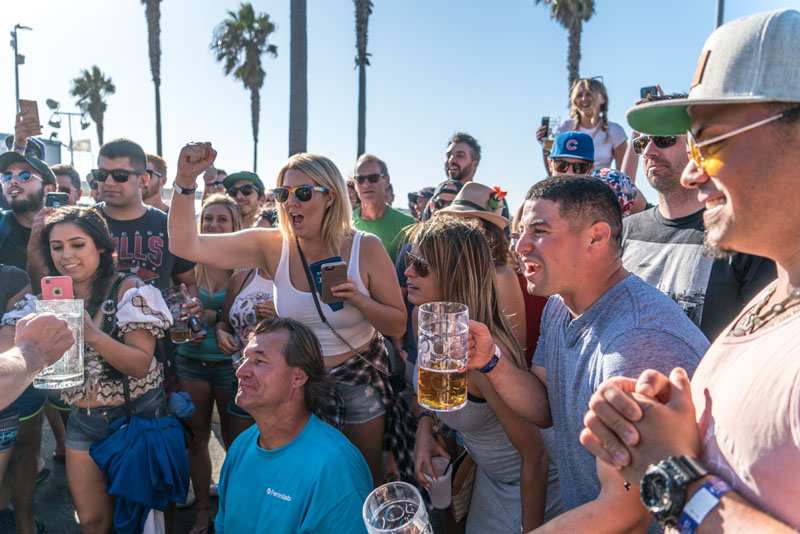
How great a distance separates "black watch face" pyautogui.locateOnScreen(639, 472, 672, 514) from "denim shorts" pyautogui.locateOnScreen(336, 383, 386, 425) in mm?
2052

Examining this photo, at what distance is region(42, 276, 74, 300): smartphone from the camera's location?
2.55 meters

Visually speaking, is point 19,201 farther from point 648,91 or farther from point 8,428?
point 648,91

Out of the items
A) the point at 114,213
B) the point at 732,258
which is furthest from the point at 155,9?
the point at 732,258

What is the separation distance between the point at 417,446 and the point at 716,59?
2.14m

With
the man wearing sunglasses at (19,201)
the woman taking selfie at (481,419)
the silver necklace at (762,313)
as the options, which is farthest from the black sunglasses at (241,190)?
the silver necklace at (762,313)

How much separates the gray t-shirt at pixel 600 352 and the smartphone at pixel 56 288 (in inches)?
88.3

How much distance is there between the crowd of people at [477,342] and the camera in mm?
1108

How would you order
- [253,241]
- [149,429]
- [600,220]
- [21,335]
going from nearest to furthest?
[600,220] < [21,335] < [149,429] < [253,241]

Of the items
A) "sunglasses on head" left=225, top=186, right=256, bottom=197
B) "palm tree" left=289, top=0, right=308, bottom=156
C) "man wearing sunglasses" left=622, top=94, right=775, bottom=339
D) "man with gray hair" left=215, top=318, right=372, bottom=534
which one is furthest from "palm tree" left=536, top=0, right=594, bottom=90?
"man with gray hair" left=215, top=318, right=372, bottom=534

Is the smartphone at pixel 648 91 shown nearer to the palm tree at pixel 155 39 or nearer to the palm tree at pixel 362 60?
the palm tree at pixel 362 60

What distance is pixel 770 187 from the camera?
1.11m

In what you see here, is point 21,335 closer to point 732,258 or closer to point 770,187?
point 770,187

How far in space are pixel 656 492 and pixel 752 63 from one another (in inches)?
35.7

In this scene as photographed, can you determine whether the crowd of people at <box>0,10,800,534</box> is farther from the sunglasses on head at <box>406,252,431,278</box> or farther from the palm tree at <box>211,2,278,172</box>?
the palm tree at <box>211,2,278,172</box>
